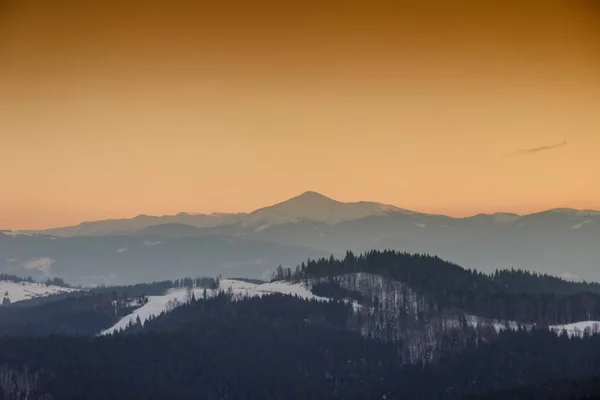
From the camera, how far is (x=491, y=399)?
195375mm

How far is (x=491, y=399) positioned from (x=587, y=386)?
13.5 metres

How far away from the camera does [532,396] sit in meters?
194

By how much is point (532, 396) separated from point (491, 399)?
18.9ft

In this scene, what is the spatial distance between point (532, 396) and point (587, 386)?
25.6 ft

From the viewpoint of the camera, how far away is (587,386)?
627ft
